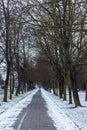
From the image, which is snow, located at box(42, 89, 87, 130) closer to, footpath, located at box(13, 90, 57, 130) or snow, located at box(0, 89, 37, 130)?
footpath, located at box(13, 90, 57, 130)

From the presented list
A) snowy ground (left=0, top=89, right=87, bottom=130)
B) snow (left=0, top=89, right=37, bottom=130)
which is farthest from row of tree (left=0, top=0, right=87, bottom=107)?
snow (left=0, top=89, right=37, bottom=130)

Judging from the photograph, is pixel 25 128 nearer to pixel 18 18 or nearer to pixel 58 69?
pixel 18 18

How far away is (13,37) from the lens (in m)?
45.5

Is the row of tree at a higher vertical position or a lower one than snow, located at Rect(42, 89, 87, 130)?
higher

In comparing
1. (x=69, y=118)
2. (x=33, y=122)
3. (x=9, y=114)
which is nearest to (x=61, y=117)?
(x=69, y=118)

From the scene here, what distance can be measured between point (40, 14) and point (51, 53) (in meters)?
20.5

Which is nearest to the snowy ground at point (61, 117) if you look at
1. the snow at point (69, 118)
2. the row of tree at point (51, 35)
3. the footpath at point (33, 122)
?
the snow at point (69, 118)

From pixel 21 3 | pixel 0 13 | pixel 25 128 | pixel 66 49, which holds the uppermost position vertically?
pixel 0 13

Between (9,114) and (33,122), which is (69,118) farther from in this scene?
(9,114)

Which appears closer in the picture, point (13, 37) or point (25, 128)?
point (25, 128)

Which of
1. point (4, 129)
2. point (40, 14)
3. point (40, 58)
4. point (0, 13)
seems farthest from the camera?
point (40, 58)

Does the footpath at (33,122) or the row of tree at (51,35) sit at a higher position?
the row of tree at (51,35)

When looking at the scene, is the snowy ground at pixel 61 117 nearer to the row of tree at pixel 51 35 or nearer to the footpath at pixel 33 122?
the footpath at pixel 33 122

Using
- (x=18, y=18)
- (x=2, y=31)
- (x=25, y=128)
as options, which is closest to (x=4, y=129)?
(x=25, y=128)
